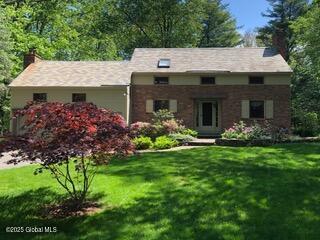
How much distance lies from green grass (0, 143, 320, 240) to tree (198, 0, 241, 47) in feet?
130

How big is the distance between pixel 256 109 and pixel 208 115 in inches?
120

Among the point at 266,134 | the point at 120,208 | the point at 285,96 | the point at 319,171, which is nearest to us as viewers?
the point at 120,208

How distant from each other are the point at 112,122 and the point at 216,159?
603 centimetres

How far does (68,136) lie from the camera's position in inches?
308

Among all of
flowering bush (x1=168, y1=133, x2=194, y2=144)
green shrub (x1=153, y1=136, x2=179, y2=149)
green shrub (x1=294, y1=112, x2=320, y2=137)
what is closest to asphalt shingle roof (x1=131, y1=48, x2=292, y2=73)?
green shrub (x1=294, y1=112, x2=320, y2=137)

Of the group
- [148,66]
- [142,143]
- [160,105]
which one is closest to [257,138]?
[142,143]

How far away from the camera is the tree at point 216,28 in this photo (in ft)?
169

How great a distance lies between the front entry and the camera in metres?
28.6

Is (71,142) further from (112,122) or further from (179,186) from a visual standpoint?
(179,186)

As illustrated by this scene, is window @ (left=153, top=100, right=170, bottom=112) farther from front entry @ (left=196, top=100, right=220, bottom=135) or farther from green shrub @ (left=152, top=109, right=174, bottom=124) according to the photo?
front entry @ (left=196, top=100, right=220, bottom=135)

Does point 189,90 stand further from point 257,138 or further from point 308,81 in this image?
point 308,81

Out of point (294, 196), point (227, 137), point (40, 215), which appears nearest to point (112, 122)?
point (40, 215)

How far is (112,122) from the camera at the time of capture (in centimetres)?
850

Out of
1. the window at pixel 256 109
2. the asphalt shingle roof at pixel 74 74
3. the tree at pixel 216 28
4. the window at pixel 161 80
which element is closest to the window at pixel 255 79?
the window at pixel 256 109
